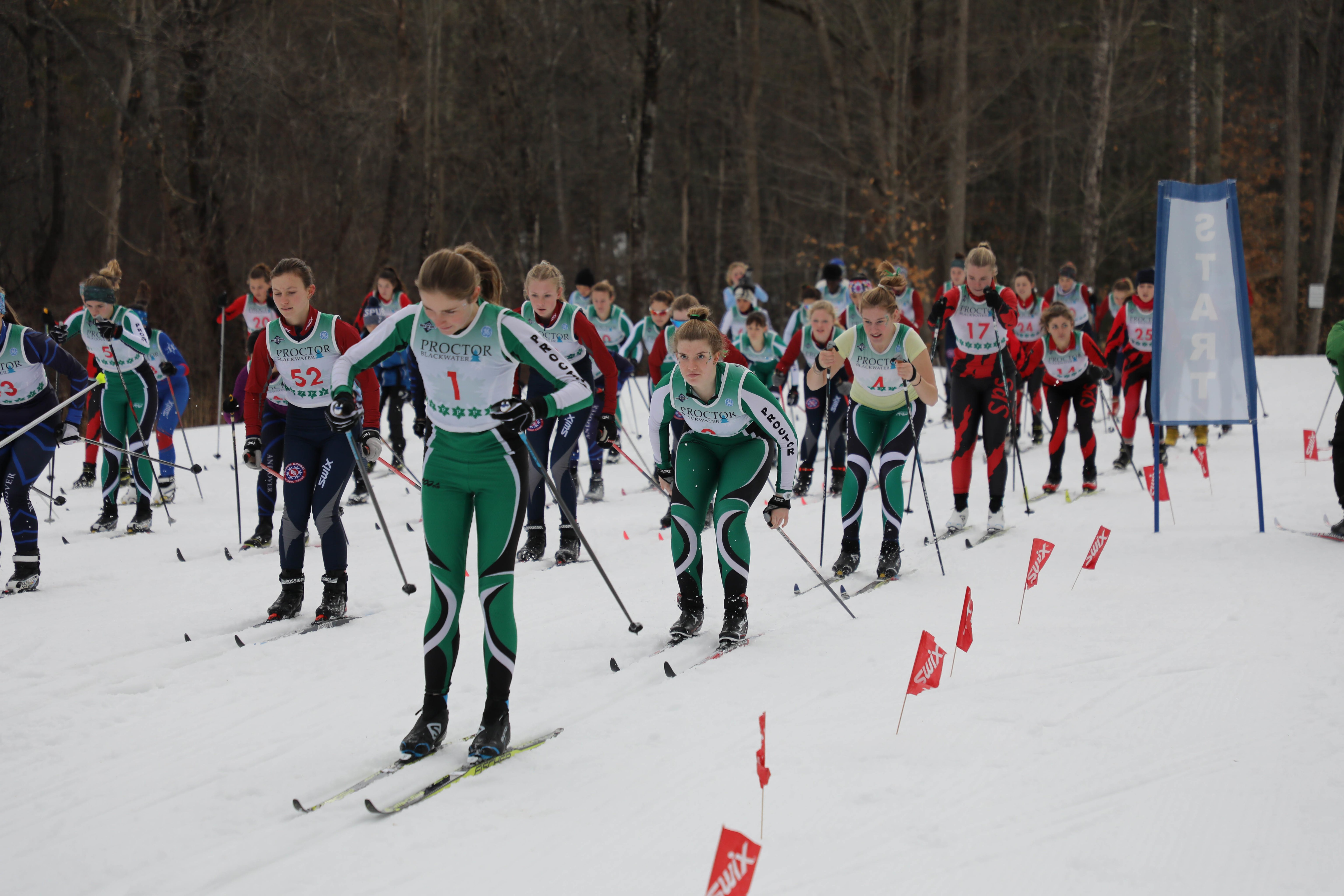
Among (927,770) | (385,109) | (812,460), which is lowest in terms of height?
(927,770)

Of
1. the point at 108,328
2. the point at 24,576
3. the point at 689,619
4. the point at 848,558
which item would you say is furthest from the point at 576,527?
the point at 108,328

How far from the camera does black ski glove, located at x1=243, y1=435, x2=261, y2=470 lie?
547 cm

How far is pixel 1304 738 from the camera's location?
3805 mm

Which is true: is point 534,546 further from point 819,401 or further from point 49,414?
point 819,401

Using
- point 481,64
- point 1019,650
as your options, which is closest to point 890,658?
point 1019,650

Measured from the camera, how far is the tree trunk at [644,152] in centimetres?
1956

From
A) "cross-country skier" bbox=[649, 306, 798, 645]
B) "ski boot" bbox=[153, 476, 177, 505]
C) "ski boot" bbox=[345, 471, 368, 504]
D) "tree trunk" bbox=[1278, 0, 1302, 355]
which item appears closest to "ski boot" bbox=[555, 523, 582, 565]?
"cross-country skier" bbox=[649, 306, 798, 645]

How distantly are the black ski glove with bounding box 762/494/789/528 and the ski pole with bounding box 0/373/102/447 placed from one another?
361 cm

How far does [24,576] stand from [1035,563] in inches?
245

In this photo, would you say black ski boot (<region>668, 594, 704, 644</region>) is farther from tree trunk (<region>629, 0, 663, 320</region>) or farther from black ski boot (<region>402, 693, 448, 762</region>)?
tree trunk (<region>629, 0, 663, 320</region>)

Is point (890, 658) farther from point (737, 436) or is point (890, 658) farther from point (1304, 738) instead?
point (1304, 738)

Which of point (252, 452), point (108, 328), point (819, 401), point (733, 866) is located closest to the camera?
point (733, 866)

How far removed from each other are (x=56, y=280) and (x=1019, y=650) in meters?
23.8

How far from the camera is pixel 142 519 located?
336 inches
